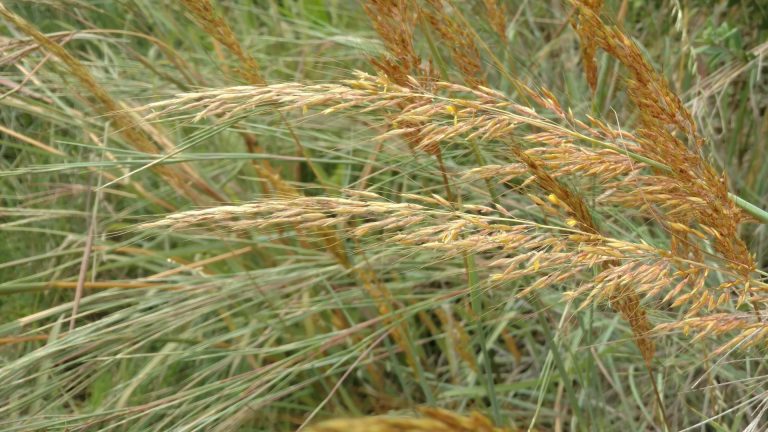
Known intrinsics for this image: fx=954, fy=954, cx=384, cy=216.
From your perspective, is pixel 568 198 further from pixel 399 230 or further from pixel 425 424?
pixel 425 424

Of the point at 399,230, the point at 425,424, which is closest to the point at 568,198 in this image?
the point at 399,230

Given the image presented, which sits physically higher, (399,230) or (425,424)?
(425,424)

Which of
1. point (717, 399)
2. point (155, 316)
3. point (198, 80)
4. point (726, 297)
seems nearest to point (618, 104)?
point (717, 399)

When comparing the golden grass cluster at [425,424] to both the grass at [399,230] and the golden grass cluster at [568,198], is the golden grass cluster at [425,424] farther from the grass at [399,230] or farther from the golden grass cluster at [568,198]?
the golden grass cluster at [568,198]

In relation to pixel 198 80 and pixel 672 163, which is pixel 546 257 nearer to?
pixel 672 163

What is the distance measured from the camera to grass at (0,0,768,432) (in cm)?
88

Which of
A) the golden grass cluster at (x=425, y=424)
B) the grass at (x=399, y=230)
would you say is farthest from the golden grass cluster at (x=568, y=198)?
the golden grass cluster at (x=425, y=424)

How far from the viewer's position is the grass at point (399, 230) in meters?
0.88

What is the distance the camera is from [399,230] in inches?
45.1

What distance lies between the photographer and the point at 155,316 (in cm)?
141

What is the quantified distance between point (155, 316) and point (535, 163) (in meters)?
0.75

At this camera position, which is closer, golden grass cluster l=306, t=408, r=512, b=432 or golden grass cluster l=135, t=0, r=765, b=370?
golden grass cluster l=306, t=408, r=512, b=432

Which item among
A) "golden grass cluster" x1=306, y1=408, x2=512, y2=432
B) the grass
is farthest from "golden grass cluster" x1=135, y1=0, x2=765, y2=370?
"golden grass cluster" x1=306, y1=408, x2=512, y2=432

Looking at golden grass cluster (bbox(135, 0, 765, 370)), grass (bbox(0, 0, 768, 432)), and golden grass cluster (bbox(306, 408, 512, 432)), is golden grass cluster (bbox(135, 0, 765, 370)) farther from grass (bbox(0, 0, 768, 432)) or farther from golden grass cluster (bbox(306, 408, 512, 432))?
golden grass cluster (bbox(306, 408, 512, 432))
